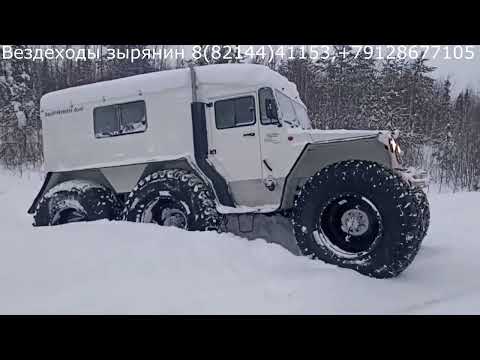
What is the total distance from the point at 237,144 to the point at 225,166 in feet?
1.17

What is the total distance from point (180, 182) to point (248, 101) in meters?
1.49

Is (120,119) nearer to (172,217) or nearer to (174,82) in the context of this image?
(174,82)

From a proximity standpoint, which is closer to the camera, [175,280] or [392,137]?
[175,280]

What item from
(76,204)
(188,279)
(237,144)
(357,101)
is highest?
(357,101)

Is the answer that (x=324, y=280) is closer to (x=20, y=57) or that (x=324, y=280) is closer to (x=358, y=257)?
(x=358, y=257)

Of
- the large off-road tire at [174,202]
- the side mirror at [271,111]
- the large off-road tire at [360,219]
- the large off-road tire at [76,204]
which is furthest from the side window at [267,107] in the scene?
the large off-road tire at [76,204]

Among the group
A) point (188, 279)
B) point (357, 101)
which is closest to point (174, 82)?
point (188, 279)

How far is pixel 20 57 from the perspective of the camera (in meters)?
21.1

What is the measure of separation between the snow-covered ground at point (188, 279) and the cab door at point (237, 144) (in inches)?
44.3

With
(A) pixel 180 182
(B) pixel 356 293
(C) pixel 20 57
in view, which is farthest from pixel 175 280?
(C) pixel 20 57

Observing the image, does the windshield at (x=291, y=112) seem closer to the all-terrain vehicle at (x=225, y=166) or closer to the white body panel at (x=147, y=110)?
the all-terrain vehicle at (x=225, y=166)

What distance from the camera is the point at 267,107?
5934mm

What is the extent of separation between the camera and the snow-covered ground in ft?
11.6

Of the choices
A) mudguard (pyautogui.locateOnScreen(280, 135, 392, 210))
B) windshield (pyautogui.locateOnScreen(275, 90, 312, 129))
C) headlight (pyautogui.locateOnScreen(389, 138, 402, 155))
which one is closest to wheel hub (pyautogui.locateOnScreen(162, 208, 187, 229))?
mudguard (pyautogui.locateOnScreen(280, 135, 392, 210))
